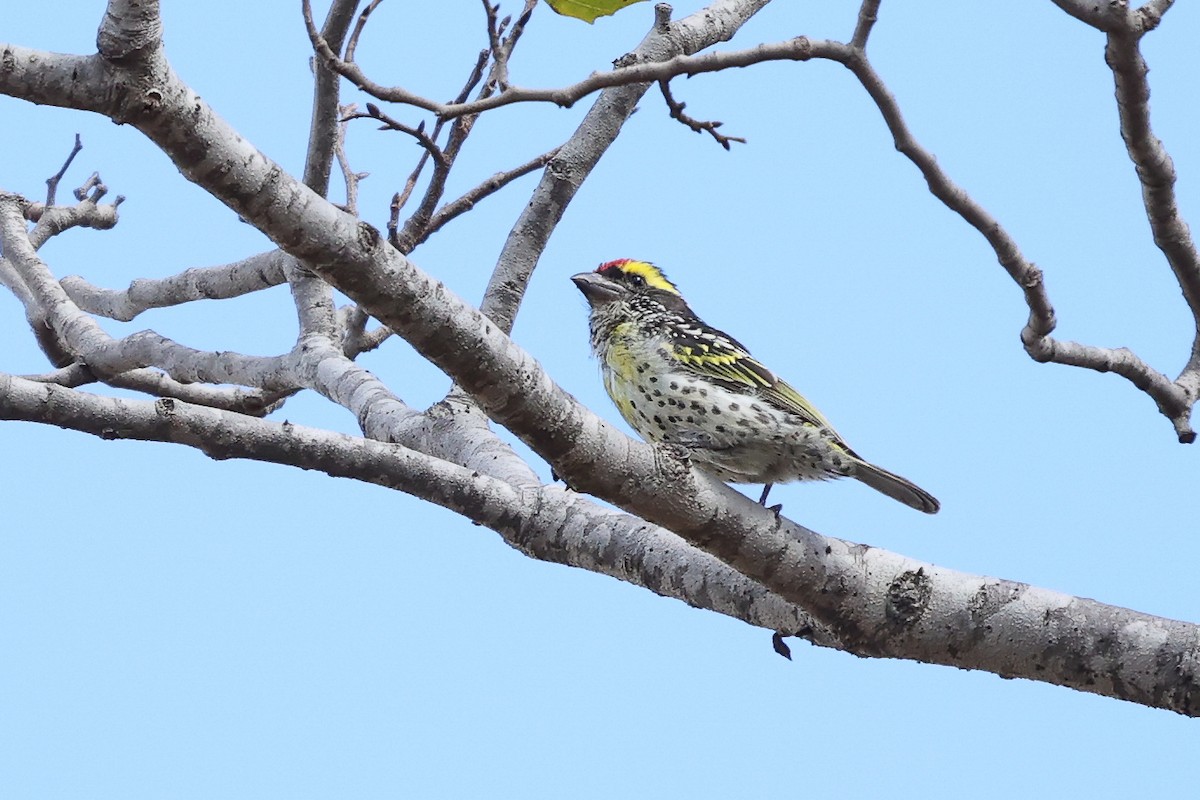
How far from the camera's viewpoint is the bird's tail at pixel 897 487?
5.45 meters

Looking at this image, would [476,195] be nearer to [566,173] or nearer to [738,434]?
[566,173]

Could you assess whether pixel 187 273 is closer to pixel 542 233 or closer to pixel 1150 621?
pixel 542 233

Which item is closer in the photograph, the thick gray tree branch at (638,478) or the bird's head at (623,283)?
the thick gray tree branch at (638,478)

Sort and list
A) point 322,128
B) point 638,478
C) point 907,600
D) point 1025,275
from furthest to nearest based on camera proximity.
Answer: point 322,128 → point 1025,275 → point 907,600 → point 638,478

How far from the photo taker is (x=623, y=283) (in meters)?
6.79

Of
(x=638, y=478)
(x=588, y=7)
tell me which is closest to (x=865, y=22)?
(x=588, y=7)

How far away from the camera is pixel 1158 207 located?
166 inches

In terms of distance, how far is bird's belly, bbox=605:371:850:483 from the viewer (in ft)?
17.4

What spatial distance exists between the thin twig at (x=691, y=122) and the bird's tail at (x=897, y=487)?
4.80 feet

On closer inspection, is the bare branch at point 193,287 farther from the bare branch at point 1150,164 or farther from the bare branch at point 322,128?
the bare branch at point 1150,164

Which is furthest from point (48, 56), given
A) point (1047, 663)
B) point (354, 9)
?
point (1047, 663)

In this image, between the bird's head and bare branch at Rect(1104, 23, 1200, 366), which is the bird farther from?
bare branch at Rect(1104, 23, 1200, 366)

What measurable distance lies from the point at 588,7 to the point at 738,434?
2045 mm

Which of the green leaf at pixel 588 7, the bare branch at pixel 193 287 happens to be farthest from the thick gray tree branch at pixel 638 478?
the bare branch at pixel 193 287
